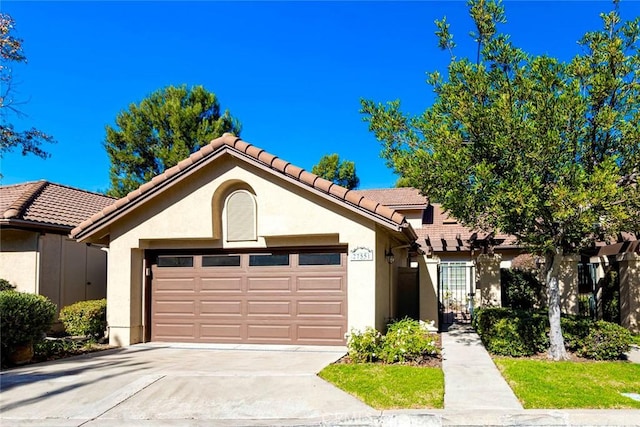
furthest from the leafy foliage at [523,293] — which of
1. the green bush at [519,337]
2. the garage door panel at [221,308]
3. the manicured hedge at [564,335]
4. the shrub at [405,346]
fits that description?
the garage door panel at [221,308]

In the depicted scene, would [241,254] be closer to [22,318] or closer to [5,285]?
[22,318]

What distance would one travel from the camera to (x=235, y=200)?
12.3 m

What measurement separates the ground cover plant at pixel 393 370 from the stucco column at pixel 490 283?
453cm

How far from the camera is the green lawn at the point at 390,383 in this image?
7.15 m

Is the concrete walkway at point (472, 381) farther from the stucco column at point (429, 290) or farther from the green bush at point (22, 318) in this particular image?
the green bush at point (22, 318)

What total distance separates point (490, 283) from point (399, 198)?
1212 centimetres

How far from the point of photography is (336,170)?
36344 millimetres

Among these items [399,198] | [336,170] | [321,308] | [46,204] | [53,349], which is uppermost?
[336,170]

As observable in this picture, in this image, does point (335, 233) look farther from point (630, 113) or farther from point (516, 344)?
point (630, 113)

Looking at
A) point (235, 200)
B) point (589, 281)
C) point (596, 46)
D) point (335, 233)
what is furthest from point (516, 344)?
point (589, 281)

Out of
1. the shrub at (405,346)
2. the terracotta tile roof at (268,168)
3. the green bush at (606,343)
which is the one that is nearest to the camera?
the shrub at (405,346)

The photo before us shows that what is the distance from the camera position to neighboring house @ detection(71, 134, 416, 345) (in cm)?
1146

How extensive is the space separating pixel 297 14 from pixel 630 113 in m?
8.32

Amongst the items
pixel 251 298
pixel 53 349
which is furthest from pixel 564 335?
pixel 53 349
